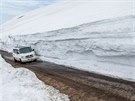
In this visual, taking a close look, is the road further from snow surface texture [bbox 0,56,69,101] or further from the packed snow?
the packed snow

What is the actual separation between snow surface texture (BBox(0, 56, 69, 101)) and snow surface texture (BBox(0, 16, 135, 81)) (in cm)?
492

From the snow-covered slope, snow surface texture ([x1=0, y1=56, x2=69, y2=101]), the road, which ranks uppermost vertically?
the snow-covered slope

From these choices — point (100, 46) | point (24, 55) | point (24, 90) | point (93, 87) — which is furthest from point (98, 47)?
point (24, 55)

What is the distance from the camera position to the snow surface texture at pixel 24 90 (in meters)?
11.8

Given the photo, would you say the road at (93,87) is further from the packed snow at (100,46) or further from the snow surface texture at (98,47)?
the snow surface texture at (98,47)

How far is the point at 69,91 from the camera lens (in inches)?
551

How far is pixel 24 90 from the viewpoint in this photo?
1284cm

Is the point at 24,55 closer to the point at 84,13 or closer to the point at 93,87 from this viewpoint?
the point at 84,13

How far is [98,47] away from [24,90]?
375 inches

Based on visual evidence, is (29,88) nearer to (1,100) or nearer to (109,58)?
(1,100)

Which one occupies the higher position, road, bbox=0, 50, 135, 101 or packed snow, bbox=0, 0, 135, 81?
packed snow, bbox=0, 0, 135, 81

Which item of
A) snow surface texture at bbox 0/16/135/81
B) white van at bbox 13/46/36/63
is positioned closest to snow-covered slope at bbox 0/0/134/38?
snow surface texture at bbox 0/16/135/81

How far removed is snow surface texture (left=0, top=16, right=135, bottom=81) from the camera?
715 inches

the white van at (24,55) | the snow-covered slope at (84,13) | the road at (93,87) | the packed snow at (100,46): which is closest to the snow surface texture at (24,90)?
the road at (93,87)
